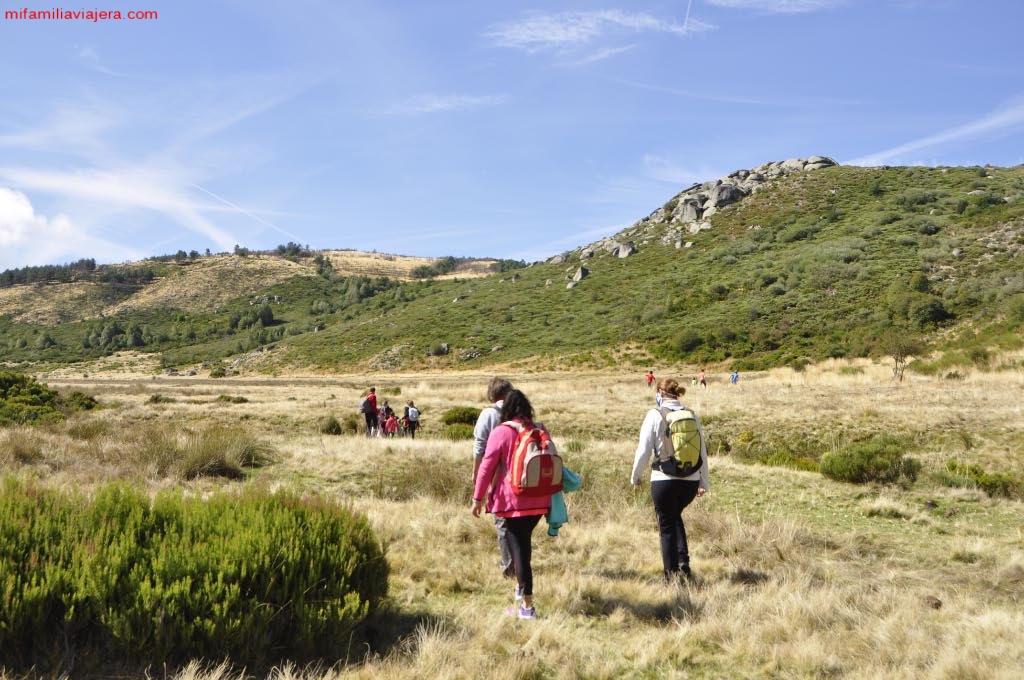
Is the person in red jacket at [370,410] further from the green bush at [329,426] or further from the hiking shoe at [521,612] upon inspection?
the hiking shoe at [521,612]

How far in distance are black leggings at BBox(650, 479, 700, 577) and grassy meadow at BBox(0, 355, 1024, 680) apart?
27 centimetres

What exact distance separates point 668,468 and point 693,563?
1838 mm

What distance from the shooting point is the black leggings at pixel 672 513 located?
18.9 ft

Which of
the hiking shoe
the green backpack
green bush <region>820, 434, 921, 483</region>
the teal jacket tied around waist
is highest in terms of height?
the green backpack

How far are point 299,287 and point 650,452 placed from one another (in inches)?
5052

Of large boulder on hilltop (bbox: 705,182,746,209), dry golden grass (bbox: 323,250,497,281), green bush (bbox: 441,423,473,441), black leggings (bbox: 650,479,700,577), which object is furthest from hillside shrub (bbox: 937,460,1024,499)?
dry golden grass (bbox: 323,250,497,281)

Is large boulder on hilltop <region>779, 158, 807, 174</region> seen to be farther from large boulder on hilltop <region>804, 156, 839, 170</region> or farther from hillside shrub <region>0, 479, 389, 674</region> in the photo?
hillside shrub <region>0, 479, 389, 674</region>

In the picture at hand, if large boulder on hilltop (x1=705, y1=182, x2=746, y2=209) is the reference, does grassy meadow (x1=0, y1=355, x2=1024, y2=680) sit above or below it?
below

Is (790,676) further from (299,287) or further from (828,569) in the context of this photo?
(299,287)

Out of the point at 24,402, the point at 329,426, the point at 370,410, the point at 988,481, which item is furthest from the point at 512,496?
the point at 24,402

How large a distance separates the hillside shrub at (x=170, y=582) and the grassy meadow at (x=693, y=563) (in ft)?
0.82

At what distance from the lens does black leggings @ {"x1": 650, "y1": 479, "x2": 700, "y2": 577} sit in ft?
18.9

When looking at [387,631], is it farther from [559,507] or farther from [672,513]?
[672,513]

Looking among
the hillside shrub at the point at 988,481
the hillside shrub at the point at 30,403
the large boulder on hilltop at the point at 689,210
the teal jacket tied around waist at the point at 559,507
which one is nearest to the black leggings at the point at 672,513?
the teal jacket tied around waist at the point at 559,507
